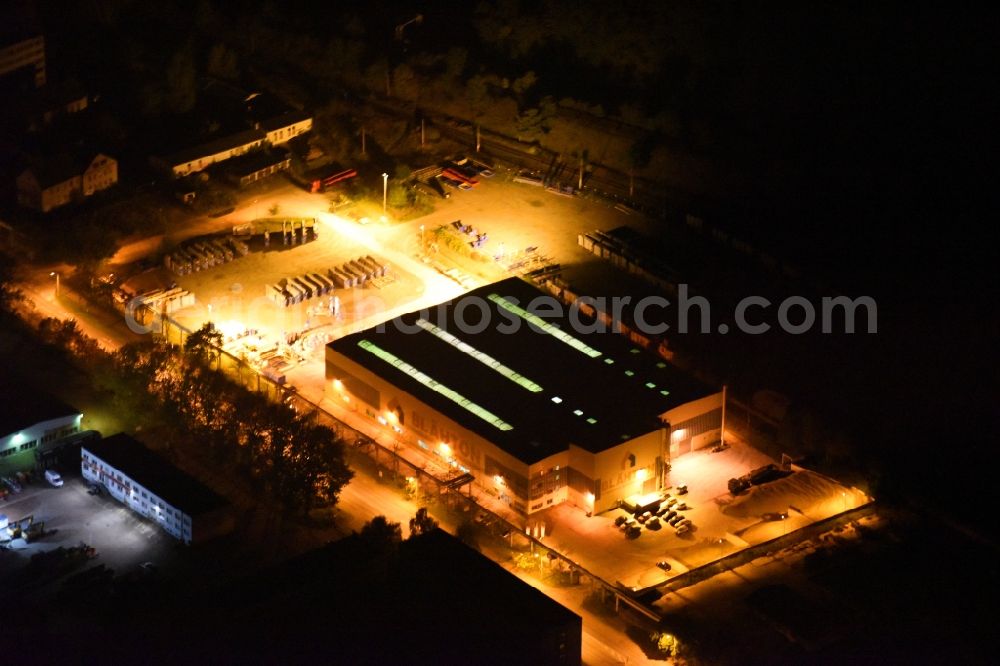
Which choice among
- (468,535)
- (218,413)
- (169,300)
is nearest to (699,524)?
(468,535)

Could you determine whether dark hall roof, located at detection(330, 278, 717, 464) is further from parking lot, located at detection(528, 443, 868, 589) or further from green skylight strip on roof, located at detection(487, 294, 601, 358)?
parking lot, located at detection(528, 443, 868, 589)

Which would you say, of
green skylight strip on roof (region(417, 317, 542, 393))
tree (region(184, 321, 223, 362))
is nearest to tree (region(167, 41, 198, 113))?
tree (region(184, 321, 223, 362))

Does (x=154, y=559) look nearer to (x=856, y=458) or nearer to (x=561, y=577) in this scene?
(x=561, y=577)

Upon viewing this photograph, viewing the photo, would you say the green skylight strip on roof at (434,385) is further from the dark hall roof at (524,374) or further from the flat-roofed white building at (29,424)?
the flat-roofed white building at (29,424)

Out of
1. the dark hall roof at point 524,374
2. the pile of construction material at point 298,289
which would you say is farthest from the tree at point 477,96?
the dark hall roof at point 524,374

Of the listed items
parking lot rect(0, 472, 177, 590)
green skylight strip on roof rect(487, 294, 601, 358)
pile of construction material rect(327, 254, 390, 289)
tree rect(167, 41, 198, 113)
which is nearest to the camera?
parking lot rect(0, 472, 177, 590)

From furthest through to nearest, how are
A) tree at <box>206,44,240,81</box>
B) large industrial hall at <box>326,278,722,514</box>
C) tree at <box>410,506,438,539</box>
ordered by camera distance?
tree at <box>206,44,240,81</box>, large industrial hall at <box>326,278,722,514</box>, tree at <box>410,506,438,539</box>

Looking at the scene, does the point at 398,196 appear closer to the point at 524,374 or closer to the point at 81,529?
the point at 524,374
